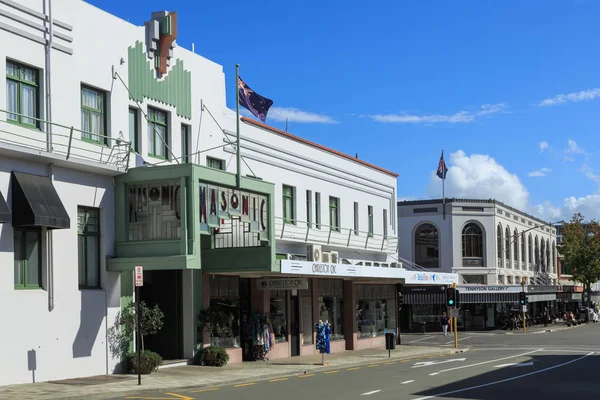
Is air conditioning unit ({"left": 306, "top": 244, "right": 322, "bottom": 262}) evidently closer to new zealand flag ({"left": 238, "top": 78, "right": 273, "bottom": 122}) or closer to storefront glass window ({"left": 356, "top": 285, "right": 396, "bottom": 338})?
new zealand flag ({"left": 238, "top": 78, "right": 273, "bottom": 122})

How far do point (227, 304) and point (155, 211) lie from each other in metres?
6.74

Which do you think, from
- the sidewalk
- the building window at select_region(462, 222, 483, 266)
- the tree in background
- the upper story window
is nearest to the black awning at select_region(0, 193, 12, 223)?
the upper story window

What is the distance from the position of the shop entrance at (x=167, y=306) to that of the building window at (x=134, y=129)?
4368mm

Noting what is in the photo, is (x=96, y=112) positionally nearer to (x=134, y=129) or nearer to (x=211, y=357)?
(x=134, y=129)

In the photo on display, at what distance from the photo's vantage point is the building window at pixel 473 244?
6994 centimetres

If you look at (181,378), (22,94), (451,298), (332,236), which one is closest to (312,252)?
(332,236)

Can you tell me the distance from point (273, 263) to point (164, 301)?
4300 mm

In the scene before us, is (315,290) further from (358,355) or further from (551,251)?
(551,251)

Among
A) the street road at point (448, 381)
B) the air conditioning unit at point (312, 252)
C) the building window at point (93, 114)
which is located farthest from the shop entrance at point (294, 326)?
the building window at point (93, 114)

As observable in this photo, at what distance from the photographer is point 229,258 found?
27000 millimetres

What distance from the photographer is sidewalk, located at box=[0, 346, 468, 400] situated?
63.2 feet

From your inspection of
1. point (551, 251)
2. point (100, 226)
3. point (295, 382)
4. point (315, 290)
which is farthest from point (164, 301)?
point (551, 251)

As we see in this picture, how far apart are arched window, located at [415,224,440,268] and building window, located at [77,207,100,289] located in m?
48.9

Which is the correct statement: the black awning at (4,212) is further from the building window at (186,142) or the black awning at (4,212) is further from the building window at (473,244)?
the building window at (473,244)
